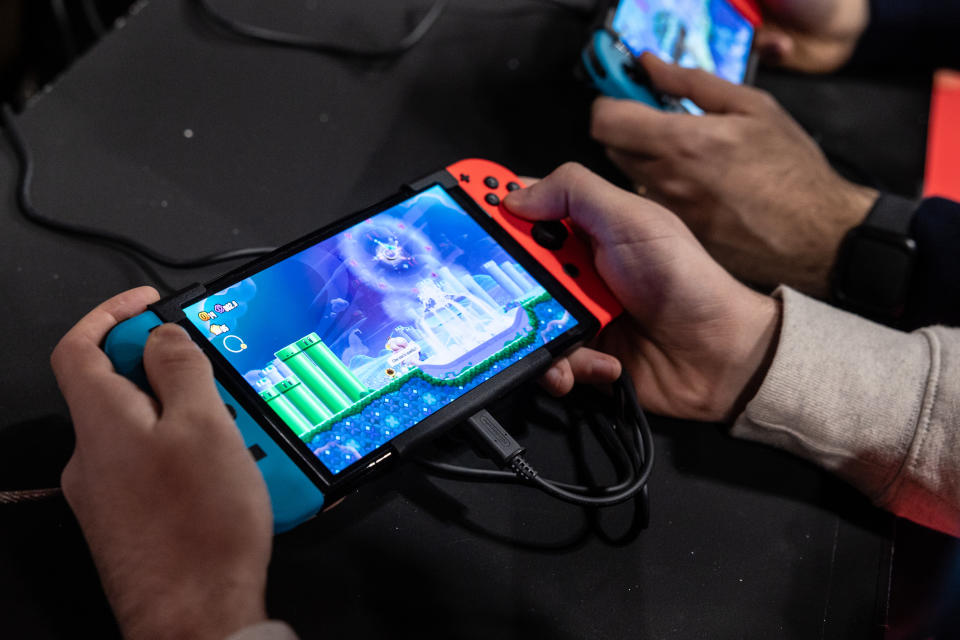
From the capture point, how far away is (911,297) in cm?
83

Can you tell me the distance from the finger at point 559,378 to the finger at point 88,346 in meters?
0.33

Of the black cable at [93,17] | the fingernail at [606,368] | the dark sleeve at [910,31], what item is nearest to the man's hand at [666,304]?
the fingernail at [606,368]

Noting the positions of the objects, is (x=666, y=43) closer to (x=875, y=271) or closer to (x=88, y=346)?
(x=875, y=271)

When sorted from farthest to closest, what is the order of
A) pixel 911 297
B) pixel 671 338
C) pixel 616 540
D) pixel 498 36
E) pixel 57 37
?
pixel 57 37 < pixel 498 36 < pixel 911 297 < pixel 671 338 < pixel 616 540

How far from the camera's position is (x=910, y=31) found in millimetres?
1146

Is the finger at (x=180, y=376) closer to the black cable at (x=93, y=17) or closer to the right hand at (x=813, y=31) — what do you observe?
the black cable at (x=93, y=17)

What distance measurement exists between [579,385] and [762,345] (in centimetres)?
19

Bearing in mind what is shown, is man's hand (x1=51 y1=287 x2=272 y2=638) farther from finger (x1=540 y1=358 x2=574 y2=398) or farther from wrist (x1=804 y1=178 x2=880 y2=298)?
wrist (x1=804 y1=178 x2=880 y2=298)

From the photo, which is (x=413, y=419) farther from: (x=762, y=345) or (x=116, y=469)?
(x=762, y=345)

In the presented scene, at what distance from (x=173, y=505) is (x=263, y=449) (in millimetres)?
69

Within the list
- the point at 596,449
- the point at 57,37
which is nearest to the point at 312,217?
the point at 596,449

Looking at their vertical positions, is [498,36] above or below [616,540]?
above

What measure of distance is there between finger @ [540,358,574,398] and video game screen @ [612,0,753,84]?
45 centimetres

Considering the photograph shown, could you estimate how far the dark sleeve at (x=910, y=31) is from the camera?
3.75 feet
